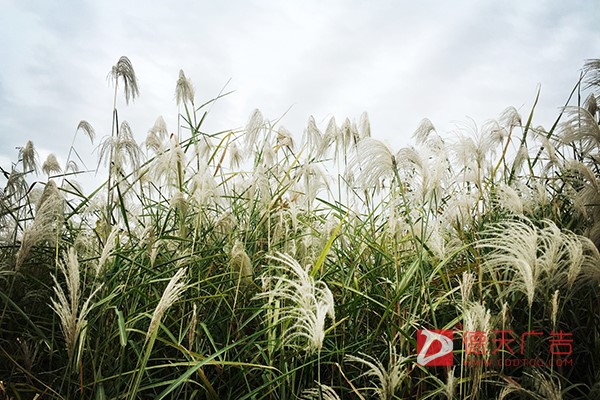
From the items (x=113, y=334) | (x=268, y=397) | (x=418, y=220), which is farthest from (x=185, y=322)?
(x=418, y=220)

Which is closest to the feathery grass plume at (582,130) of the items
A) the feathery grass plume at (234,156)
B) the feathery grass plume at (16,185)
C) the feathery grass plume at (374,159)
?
the feathery grass plume at (374,159)

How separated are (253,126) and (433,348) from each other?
1.65 m

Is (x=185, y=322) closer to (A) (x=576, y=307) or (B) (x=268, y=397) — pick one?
(B) (x=268, y=397)

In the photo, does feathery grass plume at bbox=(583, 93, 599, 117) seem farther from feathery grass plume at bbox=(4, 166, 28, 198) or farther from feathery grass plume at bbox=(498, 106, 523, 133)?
feathery grass plume at bbox=(4, 166, 28, 198)

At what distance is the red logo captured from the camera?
2.14 metres

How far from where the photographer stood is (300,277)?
164 cm

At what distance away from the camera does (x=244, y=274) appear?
7.23 ft

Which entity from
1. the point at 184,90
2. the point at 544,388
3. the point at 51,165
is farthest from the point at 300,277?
the point at 51,165

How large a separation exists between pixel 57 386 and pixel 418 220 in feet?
7.00

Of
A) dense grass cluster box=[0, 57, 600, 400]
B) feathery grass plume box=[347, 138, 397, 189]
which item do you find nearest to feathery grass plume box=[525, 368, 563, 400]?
dense grass cluster box=[0, 57, 600, 400]

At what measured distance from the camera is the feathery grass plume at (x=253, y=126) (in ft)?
9.66

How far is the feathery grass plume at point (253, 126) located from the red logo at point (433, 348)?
152 cm

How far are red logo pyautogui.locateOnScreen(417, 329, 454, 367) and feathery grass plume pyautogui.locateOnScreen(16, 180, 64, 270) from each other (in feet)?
5.78

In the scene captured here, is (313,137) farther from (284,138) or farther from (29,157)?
(29,157)
